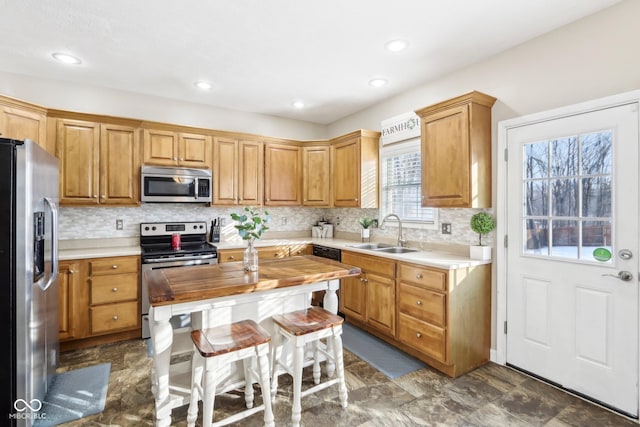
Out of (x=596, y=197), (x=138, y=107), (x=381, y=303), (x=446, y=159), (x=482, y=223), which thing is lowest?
(x=381, y=303)

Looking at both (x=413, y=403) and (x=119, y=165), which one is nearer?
(x=413, y=403)

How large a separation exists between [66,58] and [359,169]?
319cm

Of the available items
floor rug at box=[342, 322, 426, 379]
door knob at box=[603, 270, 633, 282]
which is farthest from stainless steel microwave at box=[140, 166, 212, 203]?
door knob at box=[603, 270, 633, 282]

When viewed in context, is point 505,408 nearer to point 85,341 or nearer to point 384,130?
point 384,130

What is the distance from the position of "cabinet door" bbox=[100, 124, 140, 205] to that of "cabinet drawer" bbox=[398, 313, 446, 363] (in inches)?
126

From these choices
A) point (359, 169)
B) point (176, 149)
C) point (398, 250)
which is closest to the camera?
point (398, 250)

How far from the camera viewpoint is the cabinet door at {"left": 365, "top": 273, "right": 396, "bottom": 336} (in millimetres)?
3141

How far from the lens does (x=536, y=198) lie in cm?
258

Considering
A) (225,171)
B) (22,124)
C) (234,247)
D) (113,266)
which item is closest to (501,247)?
(234,247)

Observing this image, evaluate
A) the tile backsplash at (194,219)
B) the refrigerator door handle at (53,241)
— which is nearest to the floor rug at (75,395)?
the refrigerator door handle at (53,241)

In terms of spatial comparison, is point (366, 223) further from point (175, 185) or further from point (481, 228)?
point (175, 185)

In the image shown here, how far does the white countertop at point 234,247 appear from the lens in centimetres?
274

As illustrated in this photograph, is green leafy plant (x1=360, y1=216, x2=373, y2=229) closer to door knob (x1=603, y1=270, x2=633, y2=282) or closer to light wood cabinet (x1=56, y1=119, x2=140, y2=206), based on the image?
door knob (x1=603, y1=270, x2=633, y2=282)

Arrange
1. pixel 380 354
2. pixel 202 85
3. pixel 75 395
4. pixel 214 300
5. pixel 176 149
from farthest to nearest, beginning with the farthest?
1. pixel 176 149
2. pixel 202 85
3. pixel 380 354
4. pixel 75 395
5. pixel 214 300
